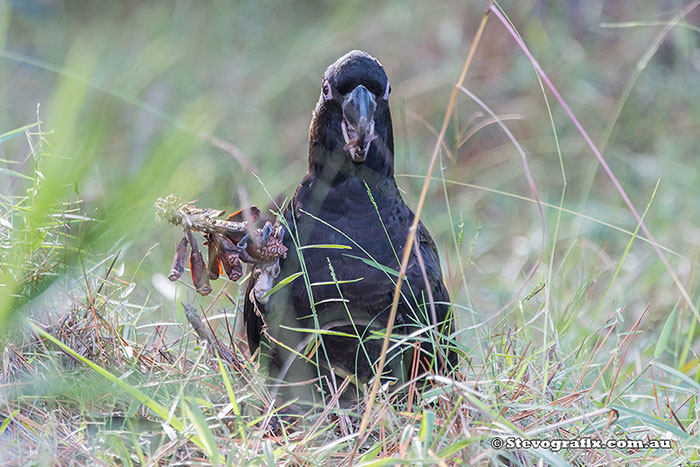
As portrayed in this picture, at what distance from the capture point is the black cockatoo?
2174 mm

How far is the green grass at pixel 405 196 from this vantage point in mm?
1542

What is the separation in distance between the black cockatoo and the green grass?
12cm

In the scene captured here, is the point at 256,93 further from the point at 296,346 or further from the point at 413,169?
the point at 296,346

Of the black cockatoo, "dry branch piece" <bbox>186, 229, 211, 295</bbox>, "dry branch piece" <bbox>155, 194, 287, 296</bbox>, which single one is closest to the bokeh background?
the black cockatoo

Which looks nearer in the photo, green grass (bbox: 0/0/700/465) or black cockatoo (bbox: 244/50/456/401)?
green grass (bbox: 0/0/700/465)

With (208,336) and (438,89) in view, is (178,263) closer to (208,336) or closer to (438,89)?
(208,336)

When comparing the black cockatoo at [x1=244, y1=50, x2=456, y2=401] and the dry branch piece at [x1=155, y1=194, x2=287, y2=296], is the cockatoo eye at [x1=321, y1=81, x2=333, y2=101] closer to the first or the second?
the black cockatoo at [x1=244, y1=50, x2=456, y2=401]

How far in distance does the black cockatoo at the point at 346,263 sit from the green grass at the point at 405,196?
12 cm

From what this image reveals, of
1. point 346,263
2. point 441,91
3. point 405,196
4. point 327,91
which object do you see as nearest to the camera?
point 346,263

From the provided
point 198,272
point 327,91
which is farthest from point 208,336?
point 327,91

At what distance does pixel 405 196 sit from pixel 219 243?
7.60 feet

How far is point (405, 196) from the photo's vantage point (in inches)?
166

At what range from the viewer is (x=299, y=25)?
20.0 ft

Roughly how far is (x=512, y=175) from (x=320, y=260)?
10.4ft
